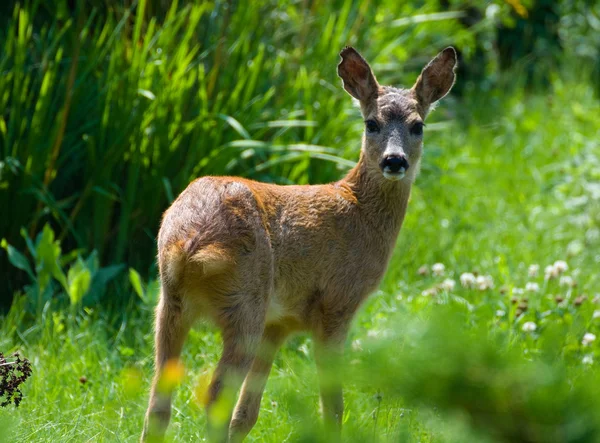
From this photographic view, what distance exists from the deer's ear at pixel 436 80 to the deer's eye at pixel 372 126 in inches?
12.7

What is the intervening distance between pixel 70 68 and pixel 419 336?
173 inches

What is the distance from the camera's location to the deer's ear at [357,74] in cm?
466

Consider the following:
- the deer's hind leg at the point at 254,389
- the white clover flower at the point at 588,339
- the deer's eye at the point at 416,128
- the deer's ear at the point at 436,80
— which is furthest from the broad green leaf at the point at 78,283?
the white clover flower at the point at 588,339

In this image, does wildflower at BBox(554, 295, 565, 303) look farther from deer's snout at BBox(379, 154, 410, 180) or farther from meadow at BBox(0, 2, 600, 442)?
deer's snout at BBox(379, 154, 410, 180)

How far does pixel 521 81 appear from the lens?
10086 mm

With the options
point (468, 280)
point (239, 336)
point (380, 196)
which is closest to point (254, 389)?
point (239, 336)

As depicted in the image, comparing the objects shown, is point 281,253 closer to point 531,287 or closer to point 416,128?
point 416,128

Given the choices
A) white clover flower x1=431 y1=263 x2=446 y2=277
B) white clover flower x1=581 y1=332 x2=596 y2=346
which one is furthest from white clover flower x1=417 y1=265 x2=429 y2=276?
white clover flower x1=581 y1=332 x2=596 y2=346

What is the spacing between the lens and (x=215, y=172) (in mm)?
5539

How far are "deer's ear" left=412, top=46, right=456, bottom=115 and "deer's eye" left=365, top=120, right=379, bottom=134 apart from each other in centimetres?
32

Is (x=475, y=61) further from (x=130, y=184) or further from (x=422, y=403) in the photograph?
(x=422, y=403)

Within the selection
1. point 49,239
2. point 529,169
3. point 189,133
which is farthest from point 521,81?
point 49,239

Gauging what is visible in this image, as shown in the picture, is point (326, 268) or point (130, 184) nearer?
point (326, 268)

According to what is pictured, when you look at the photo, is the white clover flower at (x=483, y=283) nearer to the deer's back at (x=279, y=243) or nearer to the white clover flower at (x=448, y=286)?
the white clover flower at (x=448, y=286)
